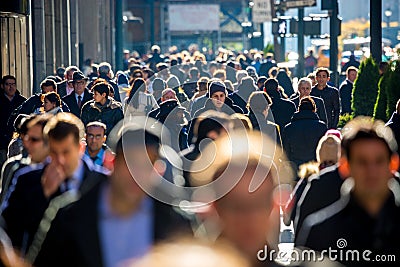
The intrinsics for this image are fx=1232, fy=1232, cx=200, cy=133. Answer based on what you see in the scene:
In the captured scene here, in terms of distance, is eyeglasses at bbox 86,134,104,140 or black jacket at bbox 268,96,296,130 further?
black jacket at bbox 268,96,296,130

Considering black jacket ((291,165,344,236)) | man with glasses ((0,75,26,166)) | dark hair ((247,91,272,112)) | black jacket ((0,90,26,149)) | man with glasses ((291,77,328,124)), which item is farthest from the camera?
man with glasses ((291,77,328,124))

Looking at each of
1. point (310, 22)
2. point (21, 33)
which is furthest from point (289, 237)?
point (310, 22)

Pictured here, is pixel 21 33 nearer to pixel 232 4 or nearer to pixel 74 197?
pixel 74 197

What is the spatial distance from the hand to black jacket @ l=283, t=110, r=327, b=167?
6825 millimetres

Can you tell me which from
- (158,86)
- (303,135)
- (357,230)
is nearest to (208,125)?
(357,230)

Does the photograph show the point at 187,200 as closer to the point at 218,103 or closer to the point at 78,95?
the point at 218,103

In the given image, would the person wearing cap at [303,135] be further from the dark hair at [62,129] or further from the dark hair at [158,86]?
the dark hair at [158,86]

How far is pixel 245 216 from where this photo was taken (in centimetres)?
477

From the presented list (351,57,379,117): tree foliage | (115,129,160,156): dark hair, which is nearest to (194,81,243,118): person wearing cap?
(351,57,379,117): tree foliage

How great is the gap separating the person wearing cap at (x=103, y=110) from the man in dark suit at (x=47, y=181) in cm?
750

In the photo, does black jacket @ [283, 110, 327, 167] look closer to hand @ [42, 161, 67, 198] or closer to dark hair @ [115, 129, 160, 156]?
hand @ [42, 161, 67, 198]

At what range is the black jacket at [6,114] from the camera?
17.0 metres

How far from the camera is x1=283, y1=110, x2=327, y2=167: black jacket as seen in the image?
570 inches

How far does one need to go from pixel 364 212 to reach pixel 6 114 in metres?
12.1
